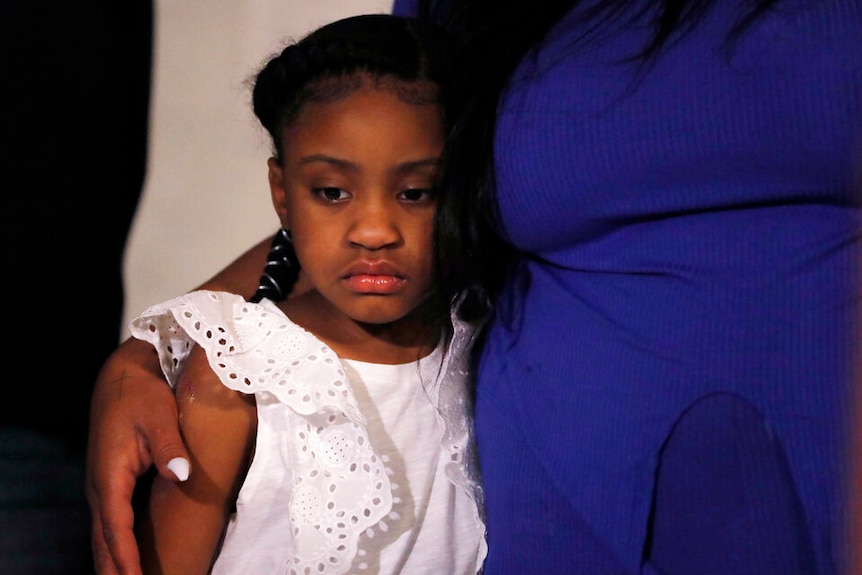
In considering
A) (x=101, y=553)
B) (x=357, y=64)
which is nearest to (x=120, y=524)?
(x=101, y=553)

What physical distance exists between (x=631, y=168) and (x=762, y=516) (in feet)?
1.11

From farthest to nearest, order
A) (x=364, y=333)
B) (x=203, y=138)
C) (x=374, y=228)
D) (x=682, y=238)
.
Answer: (x=203, y=138) < (x=364, y=333) < (x=374, y=228) < (x=682, y=238)

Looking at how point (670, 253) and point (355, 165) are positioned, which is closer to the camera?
point (670, 253)

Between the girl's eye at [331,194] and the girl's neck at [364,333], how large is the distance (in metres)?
0.16

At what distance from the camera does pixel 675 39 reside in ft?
2.43

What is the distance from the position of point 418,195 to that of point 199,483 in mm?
402

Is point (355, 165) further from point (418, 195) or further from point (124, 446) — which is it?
point (124, 446)

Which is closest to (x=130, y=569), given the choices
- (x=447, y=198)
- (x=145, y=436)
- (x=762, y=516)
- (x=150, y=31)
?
(x=145, y=436)

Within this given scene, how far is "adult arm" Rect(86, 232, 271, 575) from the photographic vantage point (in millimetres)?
828

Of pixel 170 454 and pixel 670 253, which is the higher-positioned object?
pixel 670 253

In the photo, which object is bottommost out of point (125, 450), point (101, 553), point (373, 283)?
point (101, 553)

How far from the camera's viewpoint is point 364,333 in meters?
0.98

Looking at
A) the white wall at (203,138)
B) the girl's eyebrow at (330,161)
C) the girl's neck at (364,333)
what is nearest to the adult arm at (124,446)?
the girl's neck at (364,333)

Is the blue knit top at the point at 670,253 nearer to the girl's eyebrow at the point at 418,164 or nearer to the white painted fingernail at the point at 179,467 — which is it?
the girl's eyebrow at the point at 418,164
